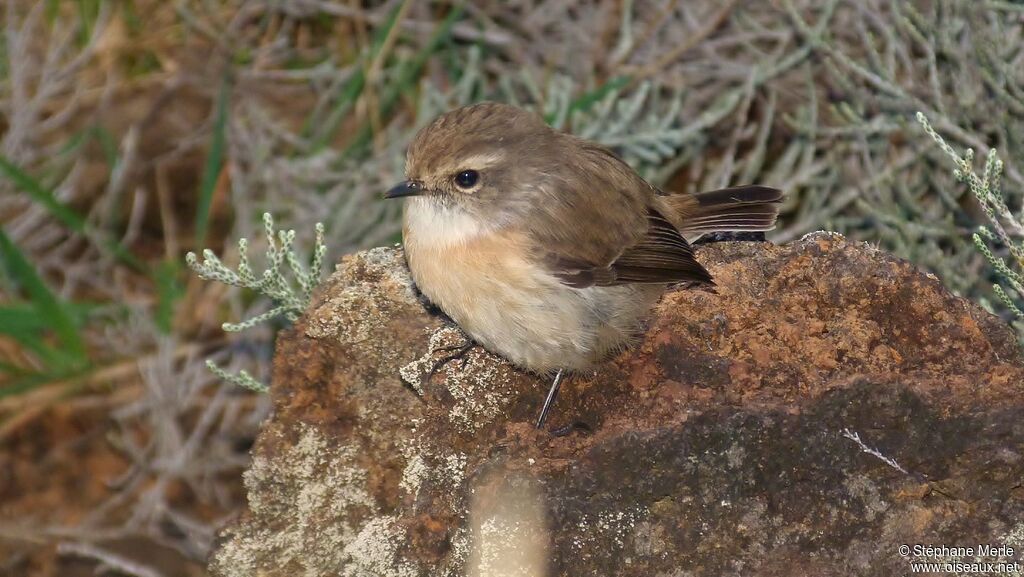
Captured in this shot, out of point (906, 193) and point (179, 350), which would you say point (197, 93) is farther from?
point (906, 193)

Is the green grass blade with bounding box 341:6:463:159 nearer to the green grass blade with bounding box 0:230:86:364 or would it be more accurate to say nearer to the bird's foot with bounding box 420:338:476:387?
the green grass blade with bounding box 0:230:86:364

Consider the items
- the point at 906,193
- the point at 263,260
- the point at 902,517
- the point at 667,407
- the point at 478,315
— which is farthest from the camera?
the point at 263,260

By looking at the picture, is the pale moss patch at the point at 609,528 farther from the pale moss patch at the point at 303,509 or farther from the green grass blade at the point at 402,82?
the green grass blade at the point at 402,82

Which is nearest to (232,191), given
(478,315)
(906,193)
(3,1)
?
(3,1)

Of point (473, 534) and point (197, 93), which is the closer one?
point (473, 534)

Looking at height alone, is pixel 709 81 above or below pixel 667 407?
below

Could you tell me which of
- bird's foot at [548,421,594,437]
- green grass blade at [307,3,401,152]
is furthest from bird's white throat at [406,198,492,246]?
green grass blade at [307,3,401,152]

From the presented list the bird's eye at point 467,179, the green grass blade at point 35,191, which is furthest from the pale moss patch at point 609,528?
the green grass blade at point 35,191
